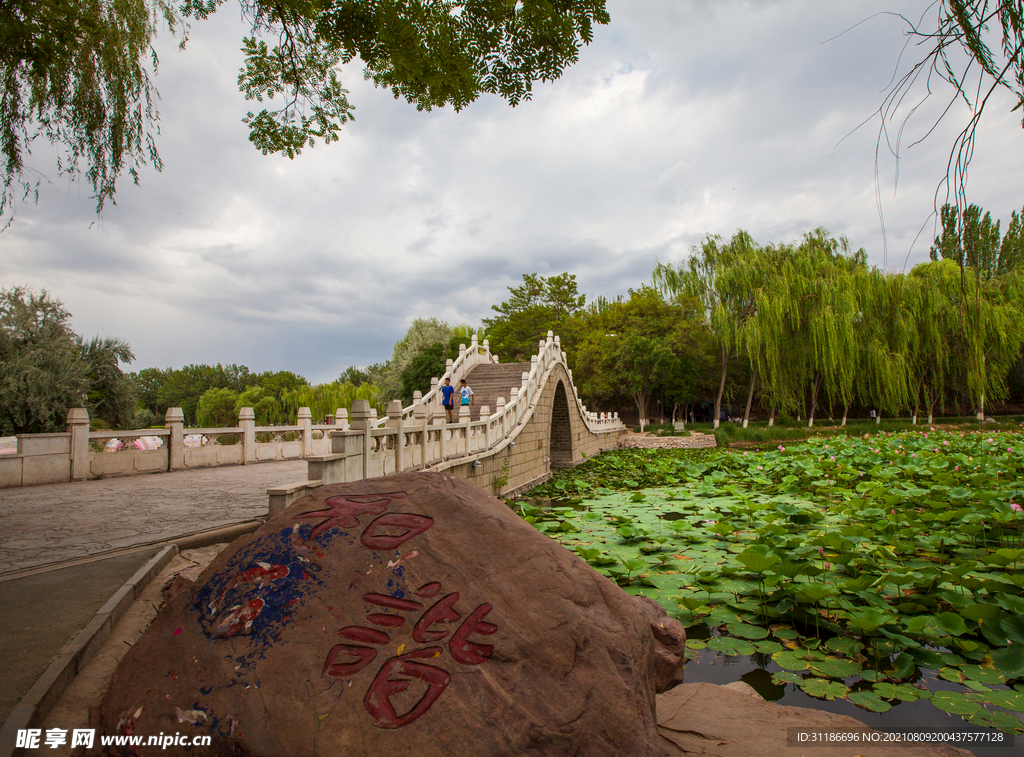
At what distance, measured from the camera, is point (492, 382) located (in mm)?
17156

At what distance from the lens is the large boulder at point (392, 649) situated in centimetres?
171

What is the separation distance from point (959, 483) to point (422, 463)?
7230 millimetres

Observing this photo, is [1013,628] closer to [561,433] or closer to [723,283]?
[561,433]

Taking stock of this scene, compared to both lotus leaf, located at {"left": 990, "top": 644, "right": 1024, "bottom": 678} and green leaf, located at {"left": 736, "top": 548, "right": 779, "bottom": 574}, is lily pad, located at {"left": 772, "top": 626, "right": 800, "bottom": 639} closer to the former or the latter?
green leaf, located at {"left": 736, "top": 548, "right": 779, "bottom": 574}

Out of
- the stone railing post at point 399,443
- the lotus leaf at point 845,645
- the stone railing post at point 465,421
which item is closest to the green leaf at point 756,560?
the lotus leaf at point 845,645

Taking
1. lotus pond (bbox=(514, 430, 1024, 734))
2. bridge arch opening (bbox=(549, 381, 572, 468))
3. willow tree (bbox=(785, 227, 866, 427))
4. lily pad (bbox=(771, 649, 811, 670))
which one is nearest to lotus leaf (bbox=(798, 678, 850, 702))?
lotus pond (bbox=(514, 430, 1024, 734))

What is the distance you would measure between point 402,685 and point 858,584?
330 cm

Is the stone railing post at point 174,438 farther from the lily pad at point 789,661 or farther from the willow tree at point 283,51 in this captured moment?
the lily pad at point 789,661

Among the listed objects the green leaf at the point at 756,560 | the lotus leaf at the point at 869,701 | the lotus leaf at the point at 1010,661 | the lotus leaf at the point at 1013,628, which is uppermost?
the green leaf at the point at 756,560

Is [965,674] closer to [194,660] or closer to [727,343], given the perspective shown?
[194,660]

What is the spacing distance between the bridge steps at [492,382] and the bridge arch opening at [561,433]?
5.96ft

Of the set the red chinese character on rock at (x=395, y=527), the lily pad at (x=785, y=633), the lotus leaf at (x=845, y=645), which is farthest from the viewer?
the lily pad at (x=785, y=633)

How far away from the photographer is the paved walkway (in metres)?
4.35

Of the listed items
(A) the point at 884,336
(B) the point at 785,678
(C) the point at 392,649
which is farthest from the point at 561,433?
(C) the point at 392,649
